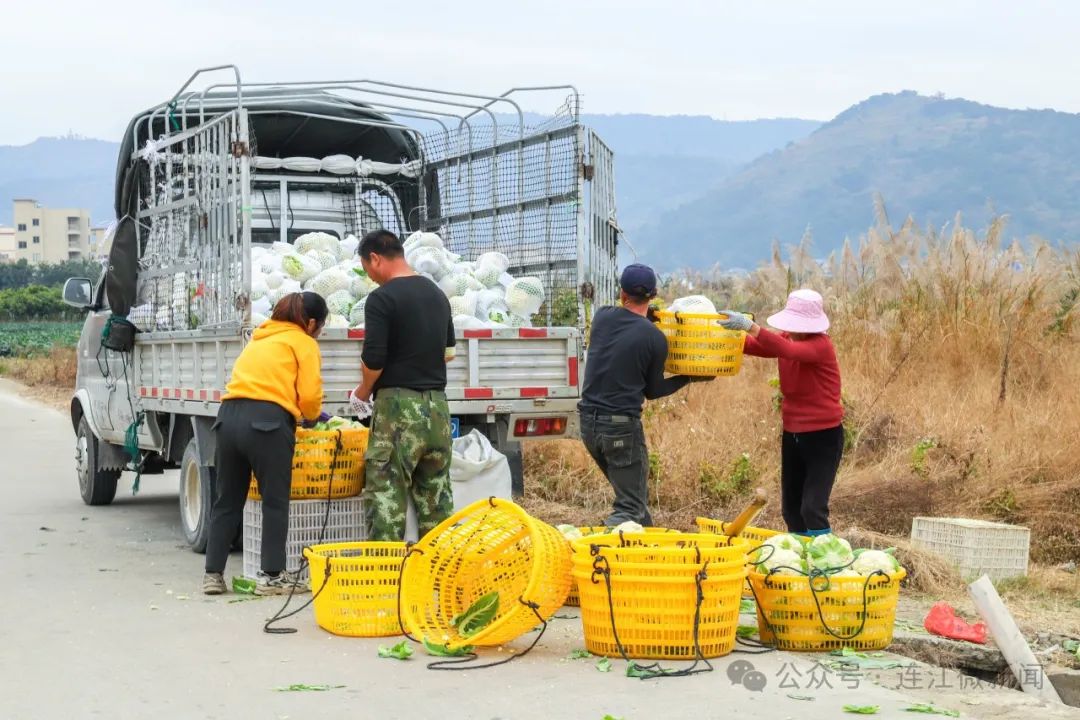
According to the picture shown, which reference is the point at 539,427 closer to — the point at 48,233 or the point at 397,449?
the point at 397,449

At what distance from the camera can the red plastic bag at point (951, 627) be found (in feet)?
22.8

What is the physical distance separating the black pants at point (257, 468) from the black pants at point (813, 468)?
2.91 metres

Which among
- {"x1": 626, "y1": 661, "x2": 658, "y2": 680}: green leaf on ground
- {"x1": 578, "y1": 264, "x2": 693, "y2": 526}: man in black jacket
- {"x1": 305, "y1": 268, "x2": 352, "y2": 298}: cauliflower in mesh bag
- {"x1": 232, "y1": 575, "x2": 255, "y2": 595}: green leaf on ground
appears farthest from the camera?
{"x1": 305, "y1": 268, "x2": 352, "y2": 298}: cauliflower in mesh bag

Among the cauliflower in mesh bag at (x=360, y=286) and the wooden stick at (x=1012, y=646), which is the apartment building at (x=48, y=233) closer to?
the cauliflower in mesh bag at (x=360, y=286)

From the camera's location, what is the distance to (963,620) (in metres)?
7.35

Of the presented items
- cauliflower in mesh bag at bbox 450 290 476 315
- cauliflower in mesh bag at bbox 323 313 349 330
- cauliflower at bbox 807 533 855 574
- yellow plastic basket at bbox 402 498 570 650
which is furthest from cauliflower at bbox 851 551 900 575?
cauliflower in mesh bag at bbox 450 290 476 315

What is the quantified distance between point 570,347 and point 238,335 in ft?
7.31

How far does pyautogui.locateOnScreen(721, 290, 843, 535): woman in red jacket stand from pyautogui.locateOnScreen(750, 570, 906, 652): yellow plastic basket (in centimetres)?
154

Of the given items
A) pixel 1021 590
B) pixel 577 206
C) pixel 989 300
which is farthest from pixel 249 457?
pixel 989 300

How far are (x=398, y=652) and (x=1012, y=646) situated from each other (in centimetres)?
281

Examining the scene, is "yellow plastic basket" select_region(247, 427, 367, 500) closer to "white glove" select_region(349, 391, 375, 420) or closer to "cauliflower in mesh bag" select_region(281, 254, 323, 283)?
"white glove" select_region(349, 391, 375, 420)

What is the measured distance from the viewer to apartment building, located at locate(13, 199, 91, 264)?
7480 inches

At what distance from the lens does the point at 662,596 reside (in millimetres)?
6211

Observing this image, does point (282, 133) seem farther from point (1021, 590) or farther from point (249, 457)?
point (1021, 590)
